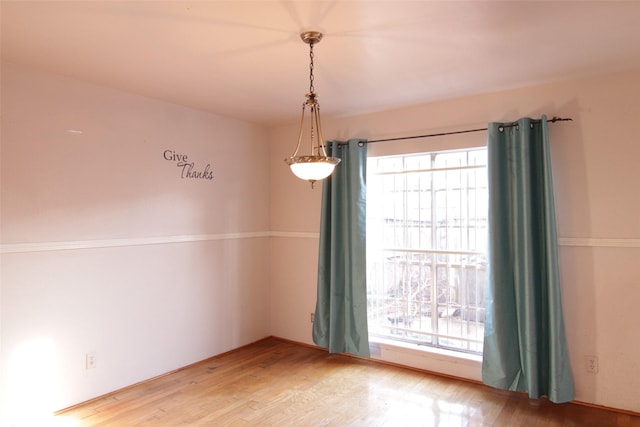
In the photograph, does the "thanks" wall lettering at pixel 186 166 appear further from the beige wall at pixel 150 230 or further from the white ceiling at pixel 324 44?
the white ceiling at pixel 324 44

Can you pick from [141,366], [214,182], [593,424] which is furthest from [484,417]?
[214,182]

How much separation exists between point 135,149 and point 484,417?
3.43 metres

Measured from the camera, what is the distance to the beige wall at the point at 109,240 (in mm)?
2660

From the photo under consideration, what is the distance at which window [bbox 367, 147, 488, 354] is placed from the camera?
345cm

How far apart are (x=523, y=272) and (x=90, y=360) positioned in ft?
11.2

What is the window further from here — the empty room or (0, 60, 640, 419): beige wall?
(0, 60, 640, 419): beige wall

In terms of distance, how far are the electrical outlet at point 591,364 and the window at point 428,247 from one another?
776 millimetres

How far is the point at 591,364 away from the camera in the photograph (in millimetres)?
2902

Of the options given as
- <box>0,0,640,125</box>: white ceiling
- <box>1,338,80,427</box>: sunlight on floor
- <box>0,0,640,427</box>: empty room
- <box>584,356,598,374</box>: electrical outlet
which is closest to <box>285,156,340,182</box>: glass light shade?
Result: <box>0,0,640,427</box>: empty room

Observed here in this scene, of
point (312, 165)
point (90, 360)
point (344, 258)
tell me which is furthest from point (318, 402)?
point (312, 165)

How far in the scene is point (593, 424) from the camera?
267 cm

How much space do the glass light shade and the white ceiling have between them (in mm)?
712

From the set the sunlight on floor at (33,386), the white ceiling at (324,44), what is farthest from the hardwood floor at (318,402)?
the white ceiling at (324,44)

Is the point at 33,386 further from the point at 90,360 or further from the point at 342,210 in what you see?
the point at 342,210
